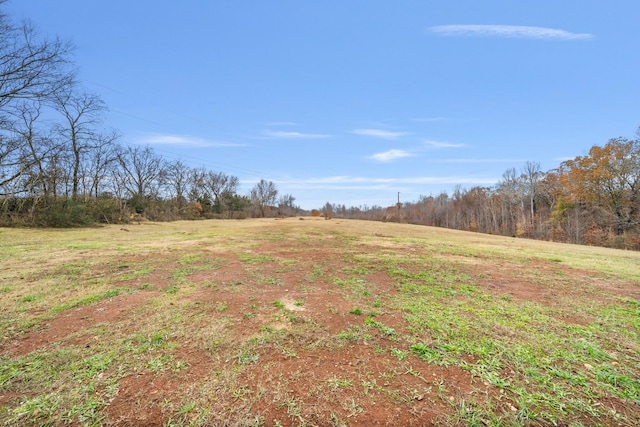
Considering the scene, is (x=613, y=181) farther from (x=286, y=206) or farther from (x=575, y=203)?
(x=286, y=206)

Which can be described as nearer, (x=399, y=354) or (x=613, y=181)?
(x=399, y=354)

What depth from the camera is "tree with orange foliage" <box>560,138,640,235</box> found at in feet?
80.5

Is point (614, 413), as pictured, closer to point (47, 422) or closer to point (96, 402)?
point (96, 402)

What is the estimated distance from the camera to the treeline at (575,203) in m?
24.8

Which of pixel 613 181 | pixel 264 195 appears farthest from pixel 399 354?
pixel 264 195

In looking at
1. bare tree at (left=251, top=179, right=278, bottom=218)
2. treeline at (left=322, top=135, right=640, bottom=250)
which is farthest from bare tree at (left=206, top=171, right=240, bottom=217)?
treeline at (left=322, top=135, right=640, bottom=250)

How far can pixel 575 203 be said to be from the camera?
30.2 metres

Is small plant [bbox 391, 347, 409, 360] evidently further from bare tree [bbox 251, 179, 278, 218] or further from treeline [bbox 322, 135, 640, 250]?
bare tree [bbox 251, 179, 278, 218]

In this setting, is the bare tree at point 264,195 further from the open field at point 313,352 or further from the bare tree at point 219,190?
the open field at point 313,352

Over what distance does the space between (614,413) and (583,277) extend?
236 inches

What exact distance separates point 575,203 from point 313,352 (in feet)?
135

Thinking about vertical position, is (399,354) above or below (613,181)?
below

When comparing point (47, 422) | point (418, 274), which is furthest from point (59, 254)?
point (418, 274)

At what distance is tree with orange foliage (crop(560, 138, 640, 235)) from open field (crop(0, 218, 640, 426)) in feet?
100
